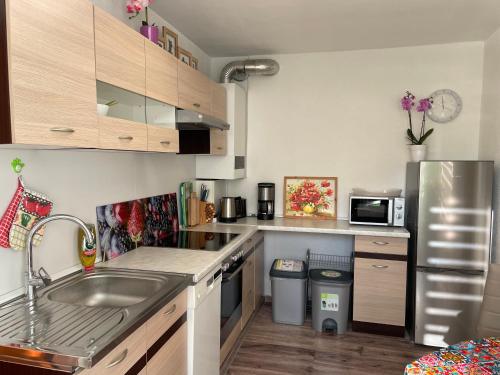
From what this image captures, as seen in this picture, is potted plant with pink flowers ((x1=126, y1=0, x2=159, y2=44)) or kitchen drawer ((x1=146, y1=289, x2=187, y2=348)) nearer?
kitchen drawer ((x1=146, y1=289, x2=187, y2=348))

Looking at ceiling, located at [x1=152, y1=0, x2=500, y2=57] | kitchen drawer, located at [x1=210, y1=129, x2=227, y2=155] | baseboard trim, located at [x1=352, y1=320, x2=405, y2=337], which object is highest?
ceiling, located at [x1=152, y1=0, x2=500, y2=57]

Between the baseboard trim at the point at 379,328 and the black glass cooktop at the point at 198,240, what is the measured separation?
1.41 meters

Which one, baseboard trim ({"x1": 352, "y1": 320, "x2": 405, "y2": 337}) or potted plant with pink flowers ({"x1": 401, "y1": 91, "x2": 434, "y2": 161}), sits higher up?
potted plant with pink flowers ({"x1": 401, "y1": 91, "x2": 434, "y2": 161})

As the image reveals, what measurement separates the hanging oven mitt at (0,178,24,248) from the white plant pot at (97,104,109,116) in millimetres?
466

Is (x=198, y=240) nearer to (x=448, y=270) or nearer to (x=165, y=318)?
(x=165, y=318)

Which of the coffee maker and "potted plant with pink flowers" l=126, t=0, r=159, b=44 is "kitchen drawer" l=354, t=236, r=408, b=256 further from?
"potted plant with pink flowers" l=126, t=0, r=159, b=44

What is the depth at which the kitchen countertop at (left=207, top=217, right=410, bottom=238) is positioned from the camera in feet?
10.3

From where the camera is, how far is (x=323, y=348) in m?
3.03

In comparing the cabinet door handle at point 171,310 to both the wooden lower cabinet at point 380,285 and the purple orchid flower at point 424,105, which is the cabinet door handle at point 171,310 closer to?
the wooden lower cabinet at point 380,285

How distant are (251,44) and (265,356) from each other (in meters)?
2.80

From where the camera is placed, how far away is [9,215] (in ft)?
5.10

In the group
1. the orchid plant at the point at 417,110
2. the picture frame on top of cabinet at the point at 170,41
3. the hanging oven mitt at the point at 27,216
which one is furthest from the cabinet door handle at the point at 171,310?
the orchid plant at the point at 417,110

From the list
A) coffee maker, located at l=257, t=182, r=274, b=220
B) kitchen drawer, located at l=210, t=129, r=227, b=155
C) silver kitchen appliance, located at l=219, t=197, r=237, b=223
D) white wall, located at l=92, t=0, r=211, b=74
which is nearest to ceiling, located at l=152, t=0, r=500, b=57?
white wall, located at l=92, t=0, r=211, b=74

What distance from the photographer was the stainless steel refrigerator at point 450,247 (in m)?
2.87
